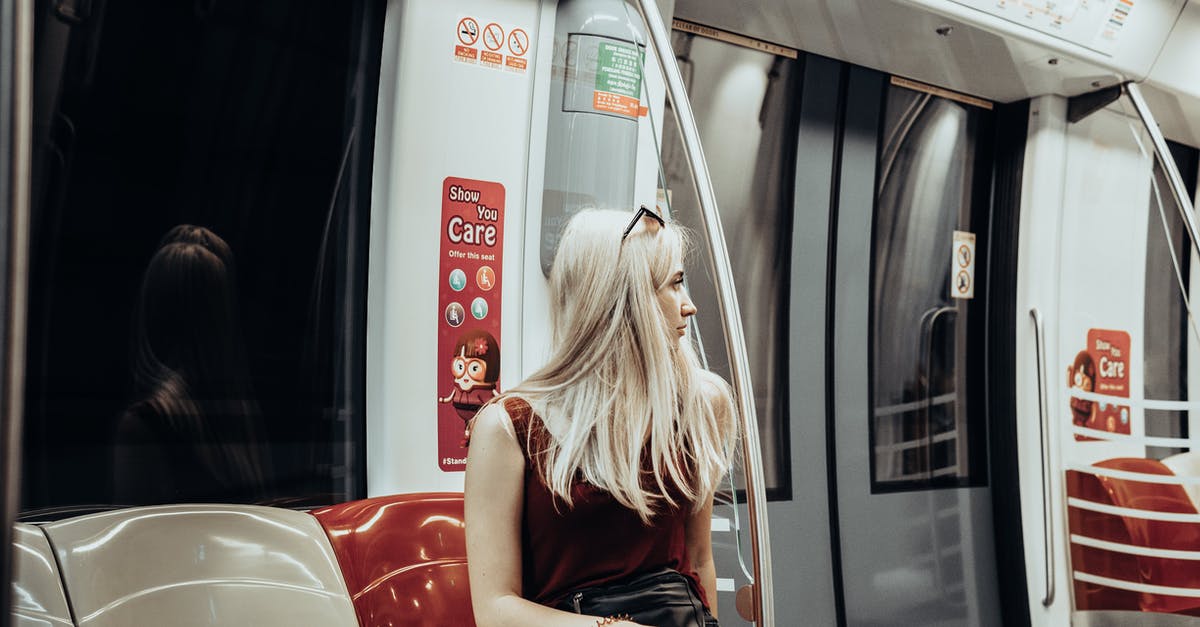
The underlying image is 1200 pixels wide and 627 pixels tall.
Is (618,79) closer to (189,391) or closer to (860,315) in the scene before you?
(189,391)

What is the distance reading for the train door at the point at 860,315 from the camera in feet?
12.3

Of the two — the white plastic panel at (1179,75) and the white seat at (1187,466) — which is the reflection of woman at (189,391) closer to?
the white seat at (1187,466)

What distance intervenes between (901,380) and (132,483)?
3294 millimetres

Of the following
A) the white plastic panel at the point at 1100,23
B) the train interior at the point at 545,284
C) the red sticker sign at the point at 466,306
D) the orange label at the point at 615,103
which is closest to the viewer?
the train interior at the point at 545,284

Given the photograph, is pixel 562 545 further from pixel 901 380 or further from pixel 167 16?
pixel 901 380

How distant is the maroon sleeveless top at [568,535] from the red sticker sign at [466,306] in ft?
3.56

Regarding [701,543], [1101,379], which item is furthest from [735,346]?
[1101,379]

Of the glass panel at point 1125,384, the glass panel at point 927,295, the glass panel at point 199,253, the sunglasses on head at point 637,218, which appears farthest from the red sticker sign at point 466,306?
the glass panel at point 1125,384

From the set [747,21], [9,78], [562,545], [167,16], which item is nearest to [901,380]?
[747,21]

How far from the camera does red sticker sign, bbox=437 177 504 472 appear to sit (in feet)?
8.15

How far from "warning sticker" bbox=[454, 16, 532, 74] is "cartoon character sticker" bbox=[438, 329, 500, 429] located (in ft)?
2.63

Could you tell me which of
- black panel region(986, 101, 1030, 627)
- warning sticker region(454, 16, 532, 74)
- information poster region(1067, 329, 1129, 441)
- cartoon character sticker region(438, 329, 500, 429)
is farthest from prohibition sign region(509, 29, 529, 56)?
information poster region(1067, 329, 1129, 441)

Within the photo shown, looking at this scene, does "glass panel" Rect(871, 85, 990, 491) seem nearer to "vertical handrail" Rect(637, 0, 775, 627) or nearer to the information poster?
the information poster

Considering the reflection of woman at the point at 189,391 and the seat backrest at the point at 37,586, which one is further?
the reflection of woman at the point at 189,391
